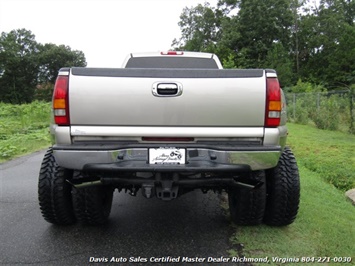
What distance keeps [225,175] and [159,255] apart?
Result: 2.95ft

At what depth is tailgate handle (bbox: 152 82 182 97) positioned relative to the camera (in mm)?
2336

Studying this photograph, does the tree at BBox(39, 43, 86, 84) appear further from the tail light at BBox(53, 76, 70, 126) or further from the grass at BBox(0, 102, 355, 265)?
the tail light at BBox(53, 76, 70, 126)

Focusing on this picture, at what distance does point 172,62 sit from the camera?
4.83 metres

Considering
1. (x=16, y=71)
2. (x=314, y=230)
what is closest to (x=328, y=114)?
(x=314, y=230)

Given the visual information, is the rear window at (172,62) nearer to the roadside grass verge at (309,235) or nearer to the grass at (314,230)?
the grass at (314,230)

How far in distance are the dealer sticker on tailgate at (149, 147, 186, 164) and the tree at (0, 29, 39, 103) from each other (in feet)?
172

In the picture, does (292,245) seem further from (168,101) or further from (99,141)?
(99,141)

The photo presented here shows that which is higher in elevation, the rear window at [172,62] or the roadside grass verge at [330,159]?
the rear window at [172,62]

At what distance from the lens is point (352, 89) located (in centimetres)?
1072

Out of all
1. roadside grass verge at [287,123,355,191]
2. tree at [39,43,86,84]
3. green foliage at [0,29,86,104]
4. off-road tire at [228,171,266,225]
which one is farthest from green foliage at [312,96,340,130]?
tree at [39,43,86,84]

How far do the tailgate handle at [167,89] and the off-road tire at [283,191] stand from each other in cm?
125

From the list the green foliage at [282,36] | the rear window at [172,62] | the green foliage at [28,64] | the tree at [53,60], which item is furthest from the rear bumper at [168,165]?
the tree at [53,60]

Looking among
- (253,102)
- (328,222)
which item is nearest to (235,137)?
(253,102)

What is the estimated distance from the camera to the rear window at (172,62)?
478 centimetres
